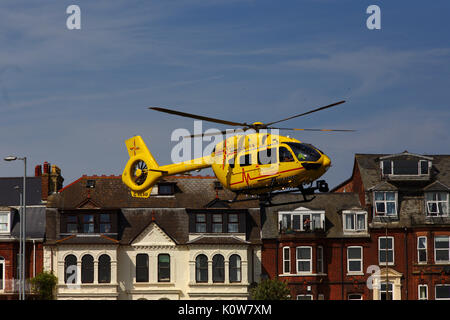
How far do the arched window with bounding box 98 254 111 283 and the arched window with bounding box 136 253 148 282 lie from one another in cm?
258

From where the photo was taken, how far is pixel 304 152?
45.3 metres

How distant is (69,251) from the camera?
76.2 meters

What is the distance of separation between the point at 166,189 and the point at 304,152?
119 ft

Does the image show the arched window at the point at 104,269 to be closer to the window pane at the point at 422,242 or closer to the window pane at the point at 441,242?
the window pane at the point at 422,242

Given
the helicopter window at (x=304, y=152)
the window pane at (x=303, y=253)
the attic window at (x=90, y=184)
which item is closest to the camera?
the helicopter window at (x=304, y=152)

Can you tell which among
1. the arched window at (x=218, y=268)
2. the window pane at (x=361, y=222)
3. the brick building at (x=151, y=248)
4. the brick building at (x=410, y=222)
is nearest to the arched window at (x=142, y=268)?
the brick building at (x=151, y=248)

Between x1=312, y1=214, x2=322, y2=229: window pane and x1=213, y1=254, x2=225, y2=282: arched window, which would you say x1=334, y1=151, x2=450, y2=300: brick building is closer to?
x1=312, y1=214, x2=322, y2=229: window pane

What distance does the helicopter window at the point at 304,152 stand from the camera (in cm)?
4519

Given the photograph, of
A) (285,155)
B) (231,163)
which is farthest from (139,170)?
(285,155)

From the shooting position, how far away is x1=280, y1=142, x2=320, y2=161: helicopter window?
1779 inches

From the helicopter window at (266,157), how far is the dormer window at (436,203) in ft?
113

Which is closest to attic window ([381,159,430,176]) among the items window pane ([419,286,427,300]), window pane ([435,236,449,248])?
window pane ([435,236,449,248])
